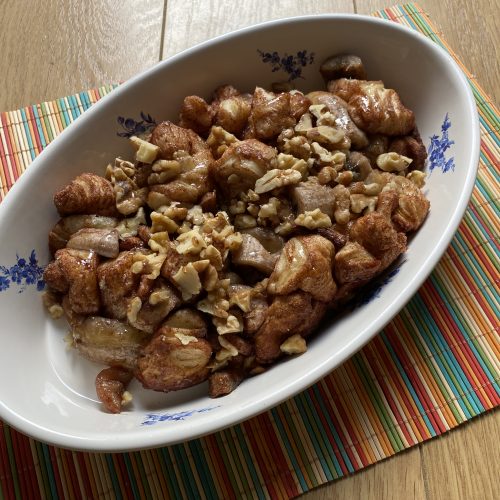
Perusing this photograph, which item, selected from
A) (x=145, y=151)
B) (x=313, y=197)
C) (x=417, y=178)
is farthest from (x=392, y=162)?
(x=145, y=151)

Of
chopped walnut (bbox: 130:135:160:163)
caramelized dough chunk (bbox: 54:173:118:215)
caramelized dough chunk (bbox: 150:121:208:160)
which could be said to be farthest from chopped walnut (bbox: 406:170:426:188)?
caramelized dough chunk (bbox: 54:173:118:215)

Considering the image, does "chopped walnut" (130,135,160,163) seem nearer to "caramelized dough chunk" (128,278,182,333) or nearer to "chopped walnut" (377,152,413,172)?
"caramelized dough chunk" (128,278,182,333)

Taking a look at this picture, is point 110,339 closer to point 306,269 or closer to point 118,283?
point 118,283

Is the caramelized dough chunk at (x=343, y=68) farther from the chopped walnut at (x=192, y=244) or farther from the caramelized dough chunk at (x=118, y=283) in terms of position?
the caramelized dough chunk at (x=118, y=283)

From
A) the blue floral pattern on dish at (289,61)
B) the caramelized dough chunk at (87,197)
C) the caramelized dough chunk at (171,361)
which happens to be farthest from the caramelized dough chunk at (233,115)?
the caramelized dough chunk at (171,361)

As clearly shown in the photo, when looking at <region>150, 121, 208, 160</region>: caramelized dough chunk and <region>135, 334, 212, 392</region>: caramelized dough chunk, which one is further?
<region>150, 121, 208, 160</region>: caramelized dough chunk
